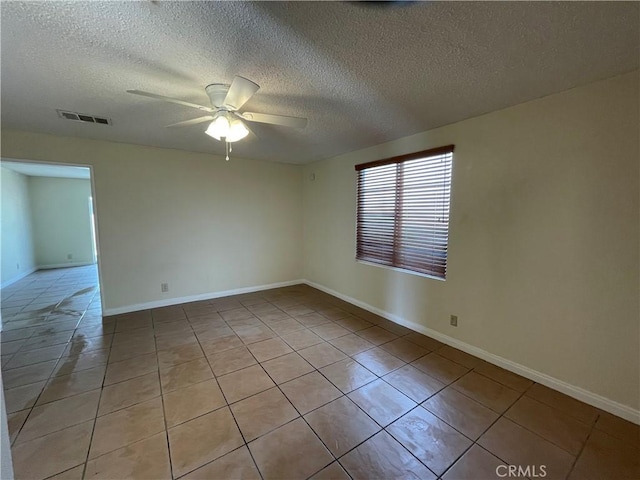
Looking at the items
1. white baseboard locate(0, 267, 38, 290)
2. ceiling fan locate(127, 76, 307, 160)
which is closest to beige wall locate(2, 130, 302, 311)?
ceiling fan locate(127, 76, 307, 160)

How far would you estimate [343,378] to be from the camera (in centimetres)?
225

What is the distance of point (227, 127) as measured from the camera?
6.71 ft

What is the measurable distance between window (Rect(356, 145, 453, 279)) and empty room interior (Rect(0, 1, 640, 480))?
0.03 m

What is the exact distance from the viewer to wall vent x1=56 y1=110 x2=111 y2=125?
2469 millimetres

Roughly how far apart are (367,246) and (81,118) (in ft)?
11.6

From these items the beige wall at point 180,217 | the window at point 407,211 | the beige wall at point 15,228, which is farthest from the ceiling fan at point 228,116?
the beige wall at point 15,228

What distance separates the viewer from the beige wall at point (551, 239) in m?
1.79

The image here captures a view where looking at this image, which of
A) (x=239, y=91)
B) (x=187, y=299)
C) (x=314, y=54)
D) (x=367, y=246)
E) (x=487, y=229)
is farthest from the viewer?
(x=187, y=299)

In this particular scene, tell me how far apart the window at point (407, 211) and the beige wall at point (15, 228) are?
21.9 feet

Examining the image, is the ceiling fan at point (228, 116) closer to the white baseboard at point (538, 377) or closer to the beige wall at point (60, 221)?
the white baseboard at point (538, 377)

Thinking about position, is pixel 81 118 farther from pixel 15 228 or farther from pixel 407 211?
pixel 15 228

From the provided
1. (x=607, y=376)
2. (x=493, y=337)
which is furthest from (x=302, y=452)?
(x=607, y=376)

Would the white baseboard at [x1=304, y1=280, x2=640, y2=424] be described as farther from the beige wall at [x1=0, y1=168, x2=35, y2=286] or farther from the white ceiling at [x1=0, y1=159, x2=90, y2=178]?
the beige wall at [x1=0, y1=168, x2=35, y2=286]

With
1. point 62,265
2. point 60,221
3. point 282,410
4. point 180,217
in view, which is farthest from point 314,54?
point 62,265
